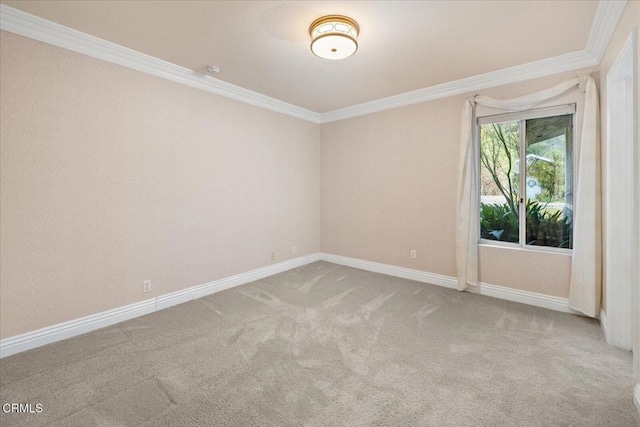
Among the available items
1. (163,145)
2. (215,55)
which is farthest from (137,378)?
(215,55)

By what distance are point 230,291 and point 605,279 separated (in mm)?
3931

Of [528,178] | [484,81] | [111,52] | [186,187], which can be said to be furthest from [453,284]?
[111,52]

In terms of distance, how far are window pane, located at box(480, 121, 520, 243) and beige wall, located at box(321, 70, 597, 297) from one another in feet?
0.86

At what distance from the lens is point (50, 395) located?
1.86 meters

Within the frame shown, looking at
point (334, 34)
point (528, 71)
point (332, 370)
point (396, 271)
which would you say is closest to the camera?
point (332, 370)

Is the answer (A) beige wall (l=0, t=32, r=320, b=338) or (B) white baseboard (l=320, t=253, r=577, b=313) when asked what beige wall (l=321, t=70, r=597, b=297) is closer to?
Answer: (B) white baseboard (l=320, t=253, r=577, b=313)

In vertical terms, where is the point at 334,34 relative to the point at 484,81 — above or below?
below

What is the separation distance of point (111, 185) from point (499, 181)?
4.35 m

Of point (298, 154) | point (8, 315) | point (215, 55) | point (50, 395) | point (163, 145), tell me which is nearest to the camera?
point (50, 395)

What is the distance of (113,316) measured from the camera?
2850 mm

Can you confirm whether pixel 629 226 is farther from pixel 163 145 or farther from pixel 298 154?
pixel 163 145

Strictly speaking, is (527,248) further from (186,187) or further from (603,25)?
(186,187)

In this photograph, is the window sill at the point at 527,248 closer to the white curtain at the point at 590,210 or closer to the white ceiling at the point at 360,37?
the white curtain at the point at 590,210

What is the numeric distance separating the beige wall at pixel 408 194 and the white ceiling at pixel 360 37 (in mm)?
635
